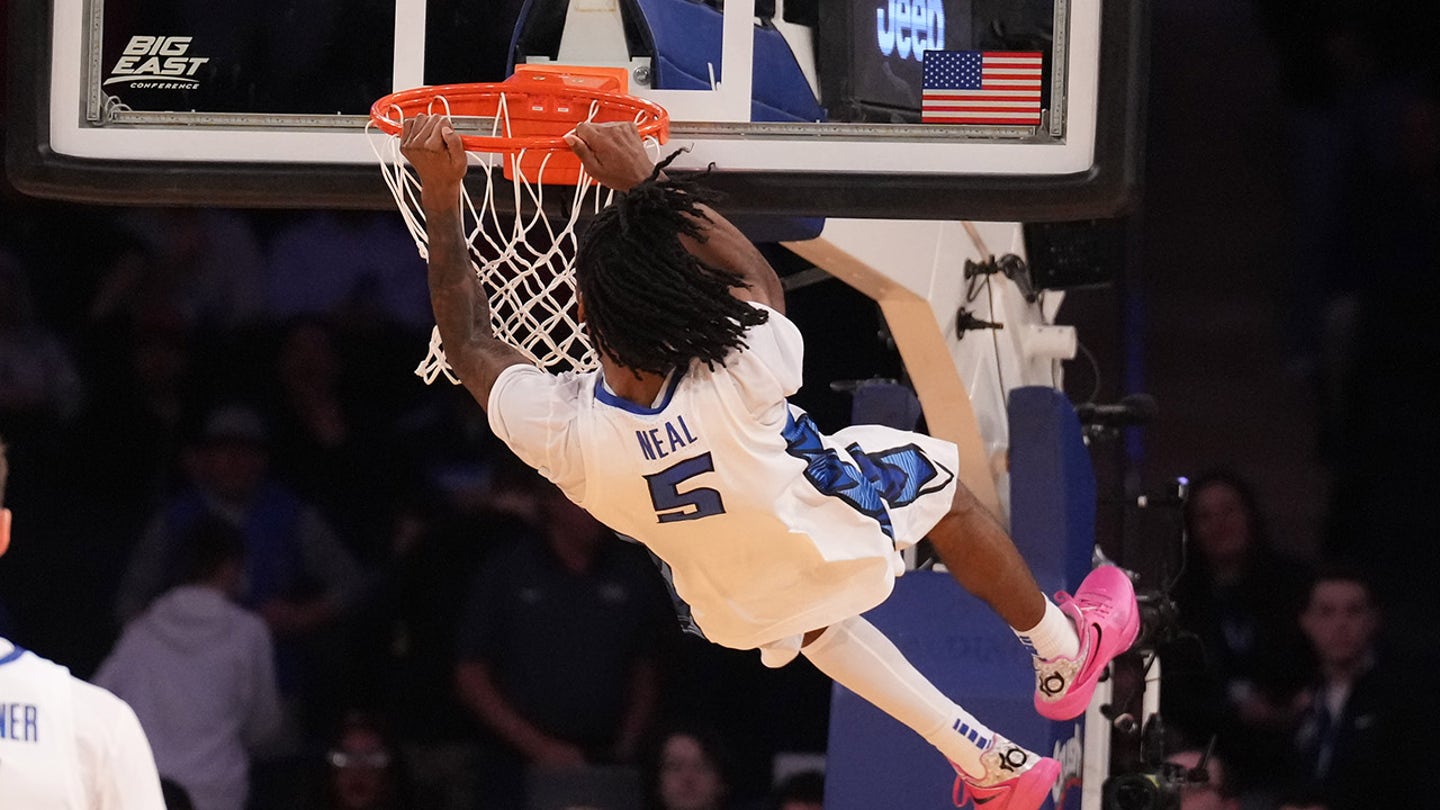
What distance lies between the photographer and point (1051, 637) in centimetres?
423

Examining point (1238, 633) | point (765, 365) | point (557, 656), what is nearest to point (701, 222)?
point (765, 365)

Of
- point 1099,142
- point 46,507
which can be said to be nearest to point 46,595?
point 46,507

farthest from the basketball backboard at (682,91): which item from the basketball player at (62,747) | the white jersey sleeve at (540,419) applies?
the basketball player at (62,747)

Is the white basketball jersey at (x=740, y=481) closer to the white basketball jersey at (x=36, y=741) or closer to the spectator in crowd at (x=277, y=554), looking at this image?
the white basketball jersey at (x=36, y=741)

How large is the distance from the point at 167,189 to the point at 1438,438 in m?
5.31

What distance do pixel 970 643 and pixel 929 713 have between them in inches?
33.0

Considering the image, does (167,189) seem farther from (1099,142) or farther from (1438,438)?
(1438,438)

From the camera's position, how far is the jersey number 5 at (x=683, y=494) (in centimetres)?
363

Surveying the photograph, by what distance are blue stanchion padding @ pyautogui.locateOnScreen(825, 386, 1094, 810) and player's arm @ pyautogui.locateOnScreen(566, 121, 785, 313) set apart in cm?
160

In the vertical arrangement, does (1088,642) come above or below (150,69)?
below

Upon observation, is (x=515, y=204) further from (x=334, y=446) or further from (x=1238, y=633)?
(x=1238, y=633)

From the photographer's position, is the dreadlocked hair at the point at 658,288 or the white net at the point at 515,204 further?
the white net at the point at 515,204

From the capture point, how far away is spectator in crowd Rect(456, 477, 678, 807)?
7262mm

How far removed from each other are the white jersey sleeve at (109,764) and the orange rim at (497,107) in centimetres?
149
